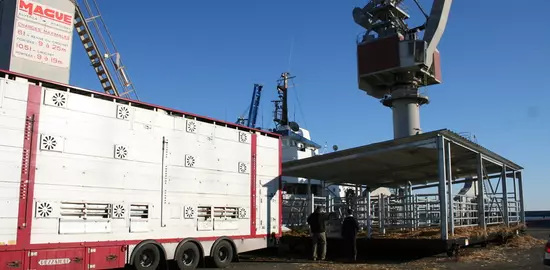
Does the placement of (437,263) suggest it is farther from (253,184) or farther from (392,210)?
(253,184)

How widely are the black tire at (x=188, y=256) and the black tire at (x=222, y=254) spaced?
1.58 feet

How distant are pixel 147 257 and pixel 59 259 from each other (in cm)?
214

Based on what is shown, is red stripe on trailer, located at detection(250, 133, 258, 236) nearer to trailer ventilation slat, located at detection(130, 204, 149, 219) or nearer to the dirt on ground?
the dirt on ground

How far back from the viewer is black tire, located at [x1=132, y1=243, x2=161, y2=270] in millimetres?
10828

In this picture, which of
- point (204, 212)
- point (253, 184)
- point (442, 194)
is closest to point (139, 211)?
point (204, 212)

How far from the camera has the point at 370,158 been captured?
17.4 m

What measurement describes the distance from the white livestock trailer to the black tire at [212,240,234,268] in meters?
0.03

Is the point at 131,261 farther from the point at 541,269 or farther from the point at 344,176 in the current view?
the point at 344,176

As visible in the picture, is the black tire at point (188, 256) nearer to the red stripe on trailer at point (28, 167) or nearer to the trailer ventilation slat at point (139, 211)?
the trailer ventilation slat at point (139, 211)

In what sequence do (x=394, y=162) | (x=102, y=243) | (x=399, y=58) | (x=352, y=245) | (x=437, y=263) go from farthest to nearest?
(x=399, y=58), (x=394, y=162), (x=352, y=245), (x=437, y=263), (x=102, y=243)

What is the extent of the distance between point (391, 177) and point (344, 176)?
3.06 meters

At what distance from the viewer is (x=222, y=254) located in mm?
12984

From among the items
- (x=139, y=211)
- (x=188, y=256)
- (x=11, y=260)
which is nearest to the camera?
(x=11, y=260)

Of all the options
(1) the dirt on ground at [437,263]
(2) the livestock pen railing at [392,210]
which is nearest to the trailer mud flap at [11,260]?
(1) the dirt on ground at [437,263]
